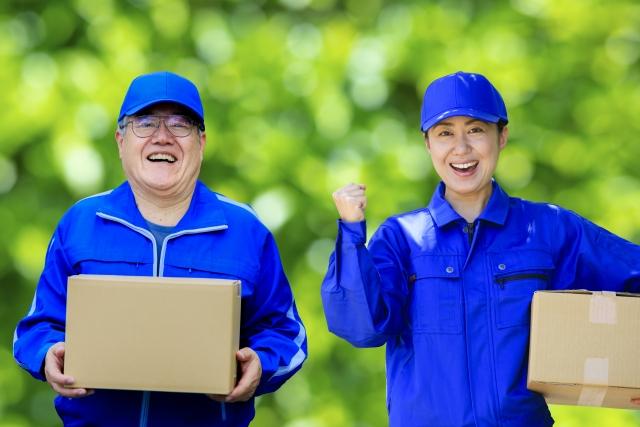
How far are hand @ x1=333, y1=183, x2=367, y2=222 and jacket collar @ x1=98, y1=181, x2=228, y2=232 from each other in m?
0.31

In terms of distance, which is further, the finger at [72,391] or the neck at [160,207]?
the neck at [160,207]

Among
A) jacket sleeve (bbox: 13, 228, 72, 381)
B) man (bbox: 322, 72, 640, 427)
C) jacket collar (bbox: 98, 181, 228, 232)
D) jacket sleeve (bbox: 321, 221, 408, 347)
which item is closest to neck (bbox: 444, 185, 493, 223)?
man (bbox: 322, 72, 640, 427)

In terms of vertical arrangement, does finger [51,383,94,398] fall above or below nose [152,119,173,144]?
below

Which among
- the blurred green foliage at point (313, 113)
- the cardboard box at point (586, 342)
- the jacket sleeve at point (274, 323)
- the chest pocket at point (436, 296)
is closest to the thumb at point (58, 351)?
the jacket sleeve at point (274, 323)

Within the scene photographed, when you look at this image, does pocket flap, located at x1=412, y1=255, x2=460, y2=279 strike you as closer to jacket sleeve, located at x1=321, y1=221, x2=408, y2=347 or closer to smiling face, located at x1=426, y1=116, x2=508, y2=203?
jacket sleeve, located at x1=321, y1=221, x2=408, y2=347

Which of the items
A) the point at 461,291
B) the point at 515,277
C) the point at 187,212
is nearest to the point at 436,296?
the point at 461,291

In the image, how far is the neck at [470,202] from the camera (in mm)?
3529

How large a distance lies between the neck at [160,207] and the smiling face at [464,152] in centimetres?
69

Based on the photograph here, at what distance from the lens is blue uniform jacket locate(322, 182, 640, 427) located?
3.31m

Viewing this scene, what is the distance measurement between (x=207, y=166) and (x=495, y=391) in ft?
7.74

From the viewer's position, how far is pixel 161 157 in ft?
11.1

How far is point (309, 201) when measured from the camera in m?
5.39

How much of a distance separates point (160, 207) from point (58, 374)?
0.52 m

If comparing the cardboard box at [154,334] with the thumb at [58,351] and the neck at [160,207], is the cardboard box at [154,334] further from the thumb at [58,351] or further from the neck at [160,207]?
the neck at [160,207]
